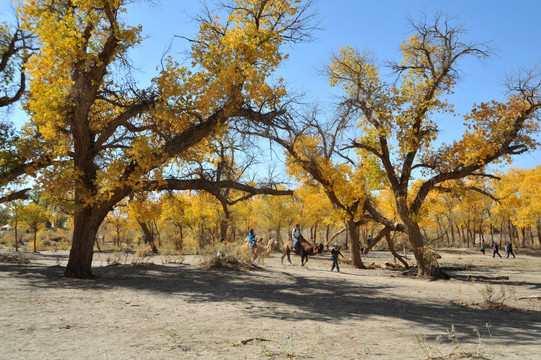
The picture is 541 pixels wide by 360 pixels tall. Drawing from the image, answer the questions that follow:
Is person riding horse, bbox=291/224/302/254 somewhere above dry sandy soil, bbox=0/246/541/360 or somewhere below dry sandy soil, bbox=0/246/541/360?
above

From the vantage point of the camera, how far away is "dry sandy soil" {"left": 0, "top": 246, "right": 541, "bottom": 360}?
14.6ft

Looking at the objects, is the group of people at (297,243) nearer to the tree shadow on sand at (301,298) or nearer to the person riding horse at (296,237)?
the person riding horse at (296,237)

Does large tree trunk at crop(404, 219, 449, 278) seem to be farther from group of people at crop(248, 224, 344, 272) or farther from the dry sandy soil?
group of people at crop(248, 224, 344, 272)

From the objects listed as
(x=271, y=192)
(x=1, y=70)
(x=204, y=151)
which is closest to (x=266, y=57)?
(x=204, y=151)

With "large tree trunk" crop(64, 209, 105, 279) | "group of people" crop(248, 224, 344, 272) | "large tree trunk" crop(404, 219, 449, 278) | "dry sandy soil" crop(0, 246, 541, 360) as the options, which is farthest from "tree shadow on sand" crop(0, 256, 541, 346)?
"large tree trunk" crop(404, 219, 449, 278)

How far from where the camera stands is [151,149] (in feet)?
31.1

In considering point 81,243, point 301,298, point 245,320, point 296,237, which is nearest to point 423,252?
point 296,237

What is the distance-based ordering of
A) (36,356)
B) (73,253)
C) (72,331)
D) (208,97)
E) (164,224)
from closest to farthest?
(36,356), (72,331), (208,97), (73,253), (164,224)

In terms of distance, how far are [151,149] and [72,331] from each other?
519 centimetres

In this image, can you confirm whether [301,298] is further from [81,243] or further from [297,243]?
[297,243]

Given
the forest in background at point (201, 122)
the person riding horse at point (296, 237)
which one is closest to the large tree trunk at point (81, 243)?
the forest in background at point (201, 122)

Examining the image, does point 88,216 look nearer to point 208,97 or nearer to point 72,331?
point 208,97

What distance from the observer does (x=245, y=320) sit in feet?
21.1

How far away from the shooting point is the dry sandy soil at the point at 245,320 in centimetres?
444
